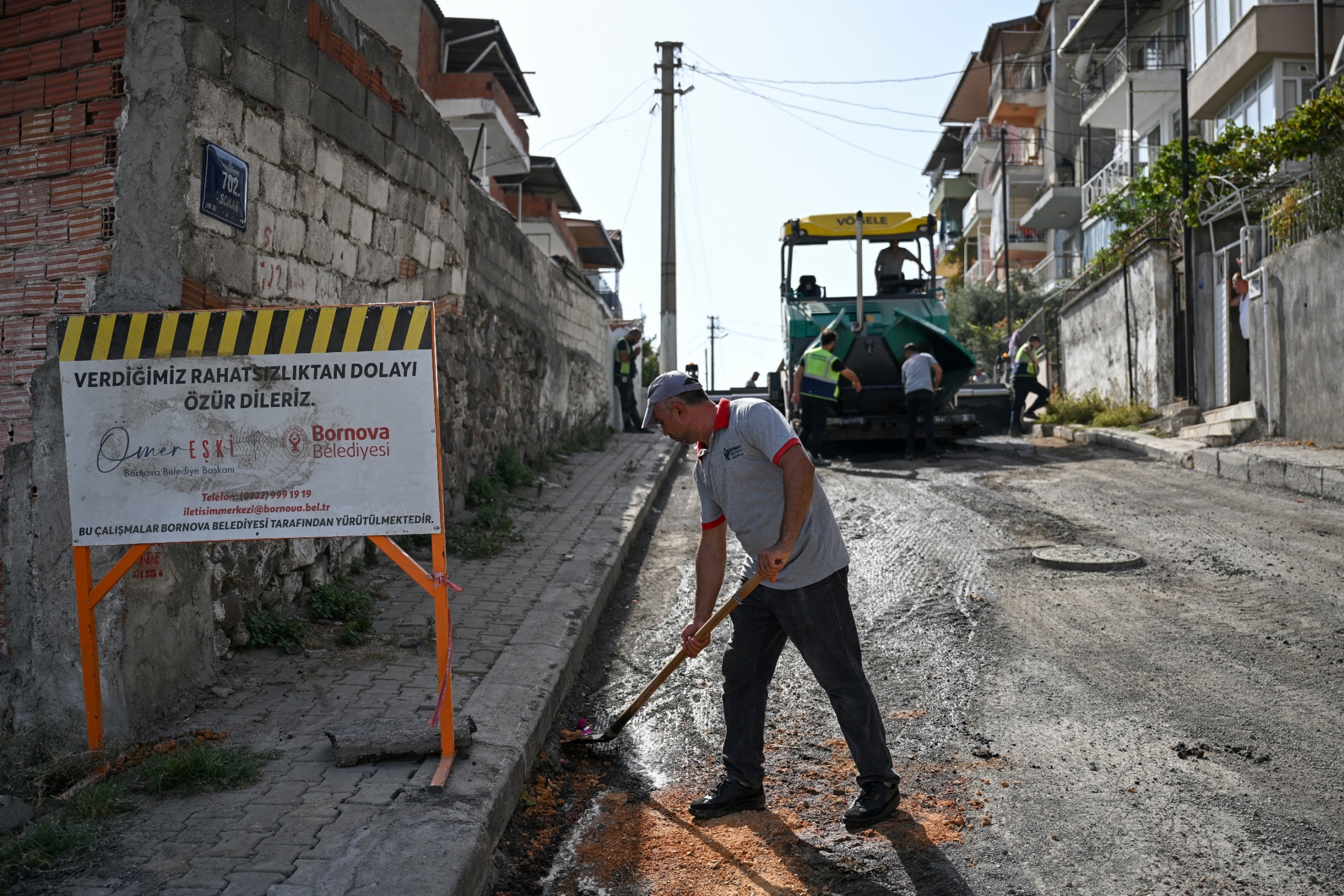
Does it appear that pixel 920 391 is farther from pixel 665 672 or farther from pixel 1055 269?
pixel 1055 269

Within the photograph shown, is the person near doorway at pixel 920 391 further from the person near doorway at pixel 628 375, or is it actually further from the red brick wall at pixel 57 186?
the red brick wall at pixel 57 186

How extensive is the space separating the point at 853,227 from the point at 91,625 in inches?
504

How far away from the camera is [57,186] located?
169 inches

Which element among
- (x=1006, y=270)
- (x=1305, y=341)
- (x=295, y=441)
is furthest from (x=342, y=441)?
(x=1006, y=270)

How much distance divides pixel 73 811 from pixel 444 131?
19.4 ft

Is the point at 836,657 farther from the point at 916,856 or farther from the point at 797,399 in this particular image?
the point at 797,399

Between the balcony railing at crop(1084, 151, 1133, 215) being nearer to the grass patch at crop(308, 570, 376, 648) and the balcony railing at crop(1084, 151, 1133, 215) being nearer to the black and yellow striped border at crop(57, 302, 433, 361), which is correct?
A: the grass patch at crop(308, 570, 376, 648)

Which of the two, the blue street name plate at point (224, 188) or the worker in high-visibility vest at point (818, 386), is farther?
the worker in high-visibility vest at point (818, 386)

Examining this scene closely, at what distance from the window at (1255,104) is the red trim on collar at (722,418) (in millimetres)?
17648

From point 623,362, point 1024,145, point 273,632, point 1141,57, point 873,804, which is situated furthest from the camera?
point 1024,145

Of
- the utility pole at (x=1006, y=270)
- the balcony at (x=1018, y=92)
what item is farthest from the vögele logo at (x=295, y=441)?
the balcony at (x=1018, y=92)

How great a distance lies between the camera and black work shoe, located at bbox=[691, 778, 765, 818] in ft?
11.9

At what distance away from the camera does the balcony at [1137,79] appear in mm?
24344

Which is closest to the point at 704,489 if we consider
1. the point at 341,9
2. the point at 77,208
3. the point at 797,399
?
the point at 77,208
